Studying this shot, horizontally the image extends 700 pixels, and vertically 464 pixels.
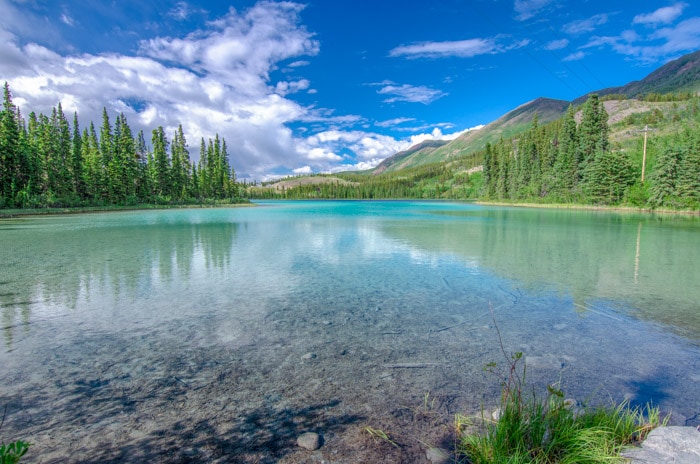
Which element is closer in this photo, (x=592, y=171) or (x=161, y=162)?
(x=592, y=171)

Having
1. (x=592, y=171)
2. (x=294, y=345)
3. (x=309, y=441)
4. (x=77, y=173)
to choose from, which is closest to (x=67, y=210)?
(x=77, y=173)

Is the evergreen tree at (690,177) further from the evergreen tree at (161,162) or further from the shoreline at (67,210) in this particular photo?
the evergreen tree at (161,162)

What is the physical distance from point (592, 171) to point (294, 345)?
7477 cm

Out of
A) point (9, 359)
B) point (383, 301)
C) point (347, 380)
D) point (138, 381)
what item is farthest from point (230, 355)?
point (383, 301)

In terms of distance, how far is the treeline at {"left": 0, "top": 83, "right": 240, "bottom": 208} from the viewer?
4828 cm

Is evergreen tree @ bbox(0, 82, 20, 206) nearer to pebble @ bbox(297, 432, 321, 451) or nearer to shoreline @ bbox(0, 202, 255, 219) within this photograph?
shoreline @ bbox(0, 202, 255, 219)

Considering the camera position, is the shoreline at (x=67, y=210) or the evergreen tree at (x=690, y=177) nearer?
the shoreline at (x=67, y=210)

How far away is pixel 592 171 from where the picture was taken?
6412 cm

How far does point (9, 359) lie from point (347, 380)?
542 cm

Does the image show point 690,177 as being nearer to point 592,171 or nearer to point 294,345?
point 592,171

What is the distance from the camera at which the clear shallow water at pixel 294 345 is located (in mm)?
4008

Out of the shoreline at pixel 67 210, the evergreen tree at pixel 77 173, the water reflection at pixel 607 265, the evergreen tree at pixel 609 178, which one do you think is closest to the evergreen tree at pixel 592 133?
the evergreen tree at pixel 609 178

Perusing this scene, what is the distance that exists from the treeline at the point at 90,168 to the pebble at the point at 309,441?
6064 cm

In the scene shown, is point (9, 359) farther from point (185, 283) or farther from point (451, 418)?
point (451, 418)
